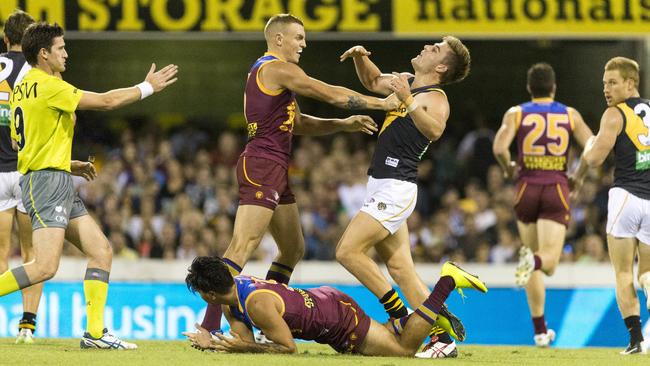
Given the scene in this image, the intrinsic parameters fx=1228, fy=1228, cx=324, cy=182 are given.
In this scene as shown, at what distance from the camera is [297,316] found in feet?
28.8

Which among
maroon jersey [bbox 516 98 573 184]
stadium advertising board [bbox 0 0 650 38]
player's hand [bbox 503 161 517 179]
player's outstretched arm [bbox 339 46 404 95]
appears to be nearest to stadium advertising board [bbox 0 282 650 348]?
player's hand [bbox 503 161 517 179]

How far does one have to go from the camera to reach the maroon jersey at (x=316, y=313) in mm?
8750

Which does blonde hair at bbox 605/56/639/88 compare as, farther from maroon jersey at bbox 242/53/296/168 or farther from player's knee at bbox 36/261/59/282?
player's knee at bbox 36/261/59/282

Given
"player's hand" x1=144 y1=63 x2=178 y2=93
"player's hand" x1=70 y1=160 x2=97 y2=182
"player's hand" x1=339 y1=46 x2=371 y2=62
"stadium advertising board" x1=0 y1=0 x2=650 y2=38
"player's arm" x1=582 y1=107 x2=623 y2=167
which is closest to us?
"player's hand" x1=144 y1=63 x2=178 y2=93

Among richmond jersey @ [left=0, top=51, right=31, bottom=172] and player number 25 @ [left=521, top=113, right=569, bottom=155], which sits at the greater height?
richmond jersey @ [left=0, top=51, right=31, bottom=172]

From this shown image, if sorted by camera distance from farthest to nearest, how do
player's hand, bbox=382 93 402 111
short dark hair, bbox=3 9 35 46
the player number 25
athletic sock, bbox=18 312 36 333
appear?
the player number 25, athletic sock, bbox=18 312 36 333, short dark hair, bbox=3 9 35 46, player's hand, bbox=382 93 402 111

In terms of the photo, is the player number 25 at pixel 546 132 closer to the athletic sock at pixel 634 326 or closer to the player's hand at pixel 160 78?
the athletic sock at pixel 634 326

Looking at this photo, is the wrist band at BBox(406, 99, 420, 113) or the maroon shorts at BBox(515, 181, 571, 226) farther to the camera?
the maroon shorts at BBox(515, 181, 571, 226)


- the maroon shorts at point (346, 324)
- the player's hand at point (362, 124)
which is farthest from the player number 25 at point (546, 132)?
the maroon shorts at point (346, 324)

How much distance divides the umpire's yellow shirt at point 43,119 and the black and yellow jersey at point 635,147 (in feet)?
15.3

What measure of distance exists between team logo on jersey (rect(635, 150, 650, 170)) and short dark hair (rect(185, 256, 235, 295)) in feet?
13.0

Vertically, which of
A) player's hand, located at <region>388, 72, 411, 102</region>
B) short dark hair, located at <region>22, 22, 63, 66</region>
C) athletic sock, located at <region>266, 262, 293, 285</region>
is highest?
short dark hair, located at <region>22, 22, 63, 66</region>

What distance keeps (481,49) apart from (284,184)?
1364cm

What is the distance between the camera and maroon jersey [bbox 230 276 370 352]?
344 inches
